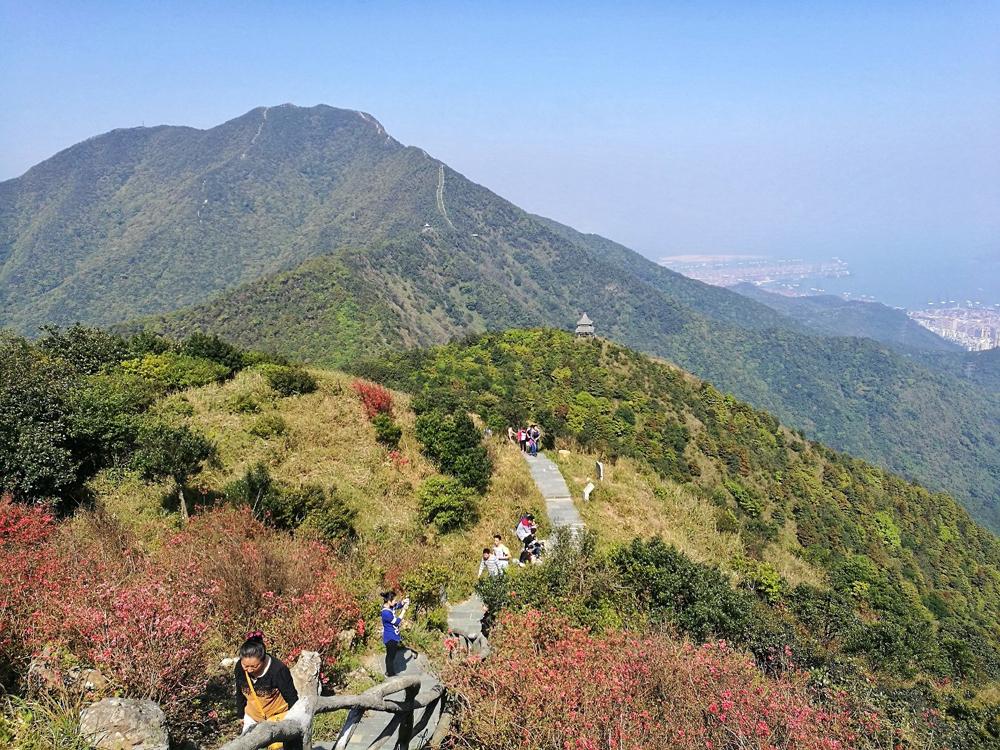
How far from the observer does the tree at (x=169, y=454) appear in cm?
964

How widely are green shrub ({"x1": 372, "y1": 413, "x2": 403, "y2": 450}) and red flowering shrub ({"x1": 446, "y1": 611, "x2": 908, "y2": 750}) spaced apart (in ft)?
29.0

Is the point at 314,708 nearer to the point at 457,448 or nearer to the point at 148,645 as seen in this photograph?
the point at 148,645

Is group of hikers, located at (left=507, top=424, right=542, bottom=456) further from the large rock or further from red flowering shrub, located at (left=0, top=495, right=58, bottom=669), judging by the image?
the large rock

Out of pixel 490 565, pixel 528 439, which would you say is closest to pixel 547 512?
pixel 490 565

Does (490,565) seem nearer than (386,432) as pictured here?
Yes

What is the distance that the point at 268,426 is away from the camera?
1312 cm

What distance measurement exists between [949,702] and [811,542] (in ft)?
68.3

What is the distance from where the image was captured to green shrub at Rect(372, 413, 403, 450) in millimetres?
13991

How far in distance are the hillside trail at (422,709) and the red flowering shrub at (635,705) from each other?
360 millimetres

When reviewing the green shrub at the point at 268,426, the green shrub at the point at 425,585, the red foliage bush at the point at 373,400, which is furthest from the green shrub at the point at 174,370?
the green shrub at the point at 425,585

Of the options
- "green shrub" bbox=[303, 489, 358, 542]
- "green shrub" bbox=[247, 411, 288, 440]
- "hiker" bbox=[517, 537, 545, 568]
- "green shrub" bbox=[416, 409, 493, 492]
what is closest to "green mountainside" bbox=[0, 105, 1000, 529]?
"green shrub" bbox=[247, 411, 288, 440]

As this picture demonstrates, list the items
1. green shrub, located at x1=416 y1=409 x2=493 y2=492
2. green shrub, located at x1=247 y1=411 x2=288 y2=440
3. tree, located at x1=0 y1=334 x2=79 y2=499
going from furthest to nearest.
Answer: green shrub, located at x1=416 y1=409 x2=493 y2=492
green shrub, located at x1=247 y1=411 x2=288 y2=440
tree, located at x1=0 y1=334 x2=79 y2=499

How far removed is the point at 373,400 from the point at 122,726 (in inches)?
470

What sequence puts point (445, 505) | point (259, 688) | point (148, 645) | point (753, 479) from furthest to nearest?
point (753, 479), point (445, 505), point (148, 645), point (259, 688)
